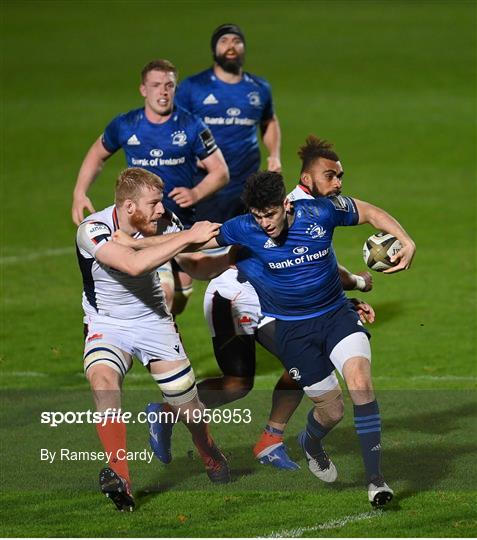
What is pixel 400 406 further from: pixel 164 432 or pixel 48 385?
pixel 48 385

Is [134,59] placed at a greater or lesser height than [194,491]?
lesser

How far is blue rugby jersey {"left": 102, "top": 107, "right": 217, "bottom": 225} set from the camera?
12.6 meters

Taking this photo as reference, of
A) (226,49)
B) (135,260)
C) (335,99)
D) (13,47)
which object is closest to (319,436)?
(135,260)

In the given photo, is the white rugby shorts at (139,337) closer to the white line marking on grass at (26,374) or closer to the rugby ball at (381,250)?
the rugby ball at (381,250)

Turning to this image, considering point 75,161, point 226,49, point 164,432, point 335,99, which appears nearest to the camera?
point 164,432

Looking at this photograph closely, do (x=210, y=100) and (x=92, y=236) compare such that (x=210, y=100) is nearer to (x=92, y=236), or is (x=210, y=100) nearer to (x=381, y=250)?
(x=381, y=250)

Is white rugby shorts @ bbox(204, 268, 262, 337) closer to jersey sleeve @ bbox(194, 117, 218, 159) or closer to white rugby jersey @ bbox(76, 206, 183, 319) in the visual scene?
white rugby jersey @ bbox(76, 206, 183, 319)

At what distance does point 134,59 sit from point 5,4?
1218cm

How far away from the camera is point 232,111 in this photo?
48.6 feet

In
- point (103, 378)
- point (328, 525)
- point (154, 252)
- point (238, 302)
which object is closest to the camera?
point (328, 525)

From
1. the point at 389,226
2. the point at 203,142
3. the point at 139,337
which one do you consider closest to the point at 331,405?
the point at 389,226

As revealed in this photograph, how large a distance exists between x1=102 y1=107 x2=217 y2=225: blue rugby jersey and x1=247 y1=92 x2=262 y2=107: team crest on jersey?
216 centimetres

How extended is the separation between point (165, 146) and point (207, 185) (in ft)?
1.77

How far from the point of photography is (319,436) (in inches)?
379
